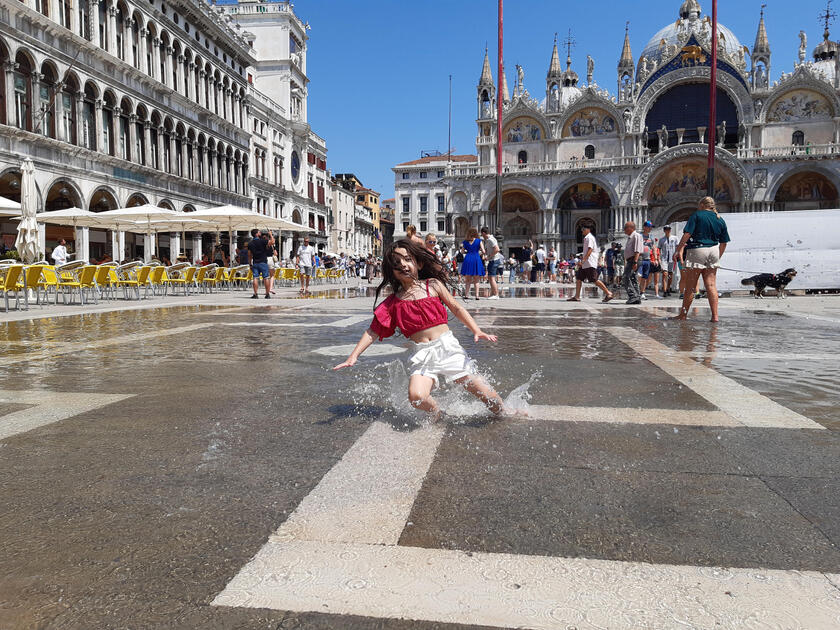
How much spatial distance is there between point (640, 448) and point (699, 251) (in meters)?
6.77

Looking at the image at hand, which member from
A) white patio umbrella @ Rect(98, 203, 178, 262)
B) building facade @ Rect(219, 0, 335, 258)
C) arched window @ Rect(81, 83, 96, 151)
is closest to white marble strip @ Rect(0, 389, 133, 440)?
white patio umbrella @ Rect(98, 203, 178, 262)

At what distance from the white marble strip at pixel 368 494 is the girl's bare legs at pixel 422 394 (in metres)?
0.24

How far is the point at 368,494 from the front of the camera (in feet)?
8.01

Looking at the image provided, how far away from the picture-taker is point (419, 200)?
7606 cm

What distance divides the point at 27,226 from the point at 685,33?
2115 inches

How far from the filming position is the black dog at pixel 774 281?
49.2 feet

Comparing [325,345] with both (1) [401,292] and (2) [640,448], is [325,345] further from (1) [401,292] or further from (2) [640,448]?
(2) [640,448]

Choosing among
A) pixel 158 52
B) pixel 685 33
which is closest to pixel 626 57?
pixel 685 33

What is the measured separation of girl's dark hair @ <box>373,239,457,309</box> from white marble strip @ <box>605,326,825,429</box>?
1848mm

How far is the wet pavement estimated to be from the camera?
1680mm

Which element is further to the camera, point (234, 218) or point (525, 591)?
point (234, 218)

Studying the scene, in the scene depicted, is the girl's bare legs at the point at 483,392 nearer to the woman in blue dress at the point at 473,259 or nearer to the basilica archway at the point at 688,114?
the woman in blue dress at the point at 473,259

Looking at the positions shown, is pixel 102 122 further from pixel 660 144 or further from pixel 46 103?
pixel 660 144

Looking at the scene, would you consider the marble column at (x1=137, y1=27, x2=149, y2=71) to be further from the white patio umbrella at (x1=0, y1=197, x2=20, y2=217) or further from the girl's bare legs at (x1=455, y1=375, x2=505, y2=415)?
the girl's bare legs at (x1=455, y1=375, x2=505, y2=415)
